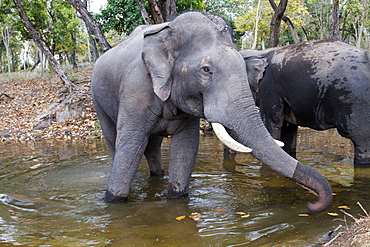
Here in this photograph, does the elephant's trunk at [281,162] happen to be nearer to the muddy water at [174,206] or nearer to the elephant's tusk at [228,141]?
the elephant's tusk at [228,141]

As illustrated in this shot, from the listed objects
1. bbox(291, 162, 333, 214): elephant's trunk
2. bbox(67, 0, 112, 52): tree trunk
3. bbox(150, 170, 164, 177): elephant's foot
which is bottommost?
bbox(150, 170, 164, 177): elephant's foot

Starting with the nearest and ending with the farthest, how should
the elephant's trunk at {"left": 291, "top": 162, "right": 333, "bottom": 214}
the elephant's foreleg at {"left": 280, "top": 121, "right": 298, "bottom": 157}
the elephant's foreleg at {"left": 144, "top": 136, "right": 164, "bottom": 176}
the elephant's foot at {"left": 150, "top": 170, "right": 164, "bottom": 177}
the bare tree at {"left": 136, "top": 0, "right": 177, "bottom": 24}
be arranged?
the elephant's trunk at {"left": 291, "top": 162, "right": 333, "bottom": 214} < the elephant's foreleg at {"left": 144, "top": 136, "right": 164, "bottom": 176} < the elephant's foot at {"left": 150, "top": 170, "right": 164, "bottom": 177} < the elephant's foreleg at {"left": 280, "top": 121, "right": 298, "bottom": 157} < the bare tree at {"left": 136, "top": 0, "right": 177, "bottom": 24}

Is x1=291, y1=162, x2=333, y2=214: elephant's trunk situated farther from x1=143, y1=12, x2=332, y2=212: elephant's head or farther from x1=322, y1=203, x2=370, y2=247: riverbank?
x1=322, y1=203, x2=370, y2=247: riverbank

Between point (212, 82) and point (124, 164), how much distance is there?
1530 millimetres

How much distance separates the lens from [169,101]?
14.8 feet

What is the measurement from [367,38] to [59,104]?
129ft

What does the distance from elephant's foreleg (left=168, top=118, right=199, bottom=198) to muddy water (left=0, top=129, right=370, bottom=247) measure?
0.17 meters

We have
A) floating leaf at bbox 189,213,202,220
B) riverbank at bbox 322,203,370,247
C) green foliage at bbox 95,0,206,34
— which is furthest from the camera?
green foliage at bbox 95,0,206,34

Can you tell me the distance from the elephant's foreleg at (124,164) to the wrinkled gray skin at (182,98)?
1 cm

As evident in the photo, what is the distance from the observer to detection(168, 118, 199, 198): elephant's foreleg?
5012 mm

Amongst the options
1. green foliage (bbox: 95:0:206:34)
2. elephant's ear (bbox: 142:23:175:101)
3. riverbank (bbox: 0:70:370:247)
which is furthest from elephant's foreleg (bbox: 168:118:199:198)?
green foliage (bbox: 95:0:206:34)

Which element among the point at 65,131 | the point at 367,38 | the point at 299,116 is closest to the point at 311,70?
the point at 299,116

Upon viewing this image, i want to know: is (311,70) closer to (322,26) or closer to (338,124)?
(338,124)

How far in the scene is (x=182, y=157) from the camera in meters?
5.02
